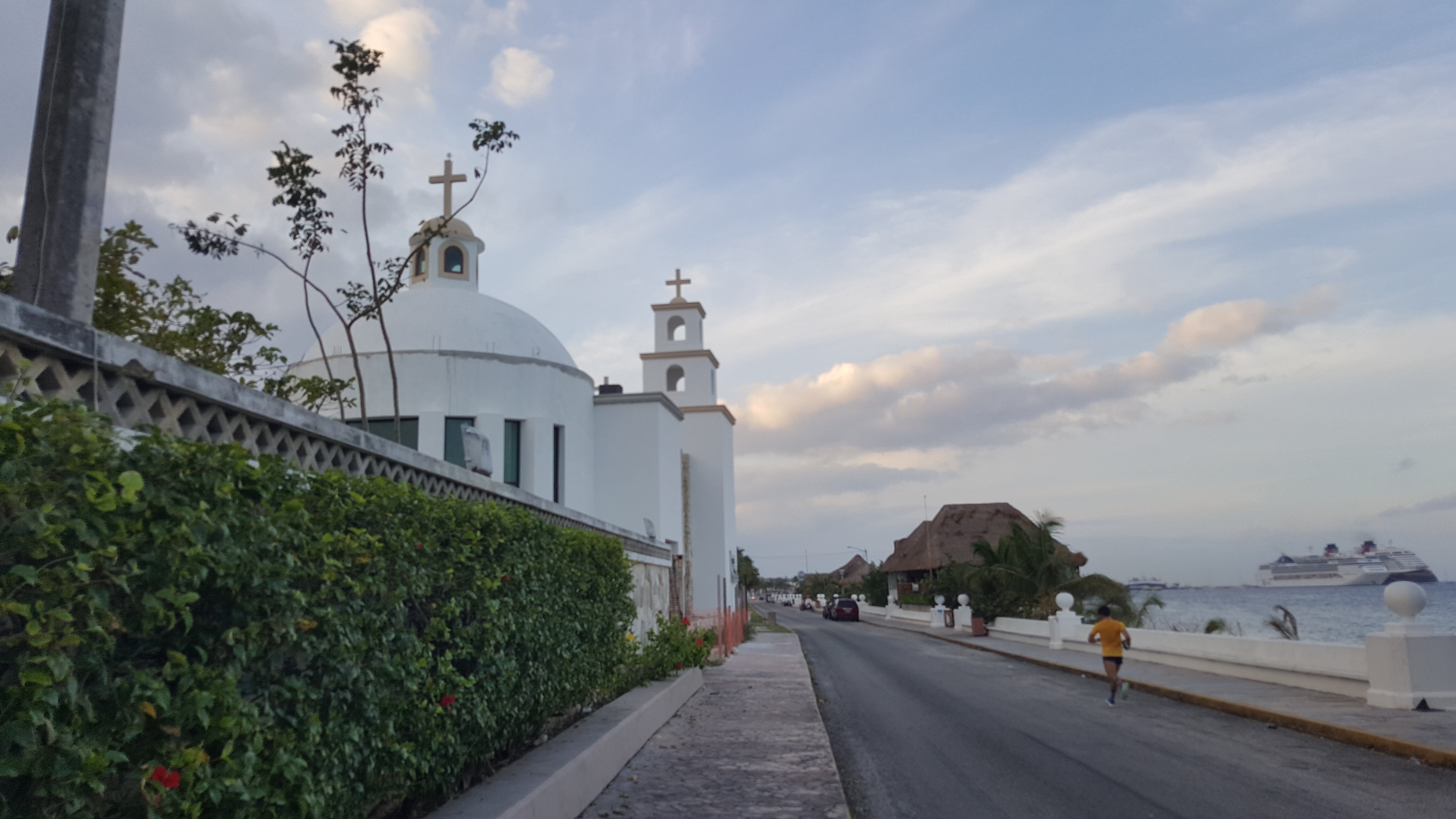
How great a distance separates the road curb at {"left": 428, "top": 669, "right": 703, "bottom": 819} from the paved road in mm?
2122

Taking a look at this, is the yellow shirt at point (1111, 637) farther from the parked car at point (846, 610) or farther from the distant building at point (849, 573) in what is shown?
the distant building at point (849, 573)

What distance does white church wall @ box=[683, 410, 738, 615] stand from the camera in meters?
38.2

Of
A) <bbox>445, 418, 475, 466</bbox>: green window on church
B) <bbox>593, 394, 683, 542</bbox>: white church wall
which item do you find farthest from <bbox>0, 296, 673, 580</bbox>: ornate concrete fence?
<bbox>593, 394, 683, 542</bbox>: white church wall

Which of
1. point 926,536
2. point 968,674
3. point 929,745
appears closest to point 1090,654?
point 968,674

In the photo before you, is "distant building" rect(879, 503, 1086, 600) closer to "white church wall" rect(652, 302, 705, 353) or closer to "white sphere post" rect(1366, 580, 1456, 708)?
"white church wall" rect(652, 302, 705, 353)

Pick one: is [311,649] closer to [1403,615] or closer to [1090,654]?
[1403,615]

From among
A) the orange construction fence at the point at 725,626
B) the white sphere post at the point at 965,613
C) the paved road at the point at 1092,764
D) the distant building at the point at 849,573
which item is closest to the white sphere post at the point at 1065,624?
the orange construction fence at the point at 725,626

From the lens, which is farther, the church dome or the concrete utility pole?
the church dome

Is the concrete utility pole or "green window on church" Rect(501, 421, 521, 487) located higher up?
"green window on church" Rect(501, 421, 521, 487)

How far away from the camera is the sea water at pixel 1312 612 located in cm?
3130

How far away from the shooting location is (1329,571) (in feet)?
509

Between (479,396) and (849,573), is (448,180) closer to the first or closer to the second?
(479,396)

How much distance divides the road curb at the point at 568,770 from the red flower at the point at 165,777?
2.59 m

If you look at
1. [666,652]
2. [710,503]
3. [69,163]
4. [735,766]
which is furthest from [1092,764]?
[710,503]
